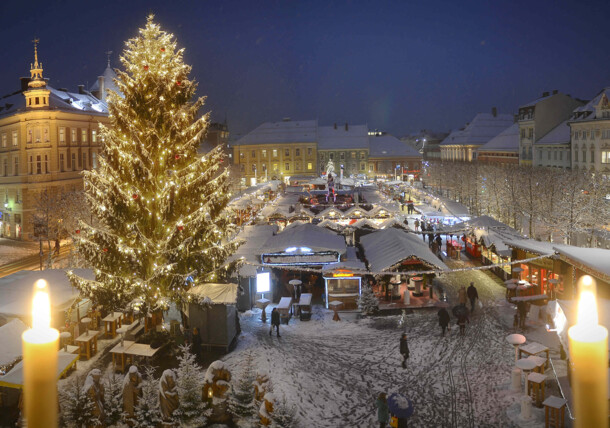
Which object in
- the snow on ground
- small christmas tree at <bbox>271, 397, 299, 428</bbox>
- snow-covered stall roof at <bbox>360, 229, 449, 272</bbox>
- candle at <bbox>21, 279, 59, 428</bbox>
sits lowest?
the snow on ground

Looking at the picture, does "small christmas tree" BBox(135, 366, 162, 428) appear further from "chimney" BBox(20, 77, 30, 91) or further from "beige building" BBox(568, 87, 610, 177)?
"chimney" BBox(20, 77, 30, 91)

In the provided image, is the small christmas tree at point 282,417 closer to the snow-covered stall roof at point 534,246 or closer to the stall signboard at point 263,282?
the stall signboard at point 263,282

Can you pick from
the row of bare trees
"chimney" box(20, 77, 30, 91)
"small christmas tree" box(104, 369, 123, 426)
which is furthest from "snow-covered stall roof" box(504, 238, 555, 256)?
"chimney" box(20, 77, 30, 91)

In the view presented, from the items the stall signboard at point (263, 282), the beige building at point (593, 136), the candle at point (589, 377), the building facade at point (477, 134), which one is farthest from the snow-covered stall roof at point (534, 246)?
the building facade at point (477, 134)

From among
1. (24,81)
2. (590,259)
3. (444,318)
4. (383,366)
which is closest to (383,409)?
(383,366)

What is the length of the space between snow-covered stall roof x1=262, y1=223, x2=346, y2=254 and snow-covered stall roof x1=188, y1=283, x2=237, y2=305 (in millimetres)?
→ 6283

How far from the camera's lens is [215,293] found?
58.7 ft

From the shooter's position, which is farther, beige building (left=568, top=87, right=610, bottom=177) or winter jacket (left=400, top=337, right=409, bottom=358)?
beige building (left=568, top=87, right=610, bottom=177)

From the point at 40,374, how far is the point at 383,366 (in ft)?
51.8

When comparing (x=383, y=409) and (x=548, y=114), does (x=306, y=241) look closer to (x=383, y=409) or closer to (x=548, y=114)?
(x=383, y=409)

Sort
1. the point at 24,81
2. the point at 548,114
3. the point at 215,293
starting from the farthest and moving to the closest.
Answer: the point at 548,114 → the point at 24,81 → the point at 215,293

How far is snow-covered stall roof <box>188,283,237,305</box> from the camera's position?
57.8 ft

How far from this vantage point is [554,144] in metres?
58.3

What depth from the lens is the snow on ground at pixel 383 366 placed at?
13562 millimetres
